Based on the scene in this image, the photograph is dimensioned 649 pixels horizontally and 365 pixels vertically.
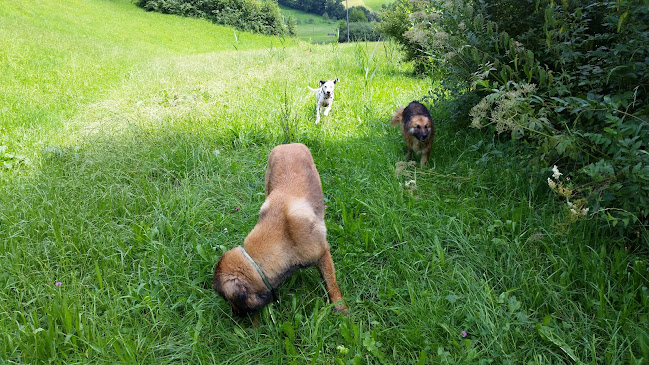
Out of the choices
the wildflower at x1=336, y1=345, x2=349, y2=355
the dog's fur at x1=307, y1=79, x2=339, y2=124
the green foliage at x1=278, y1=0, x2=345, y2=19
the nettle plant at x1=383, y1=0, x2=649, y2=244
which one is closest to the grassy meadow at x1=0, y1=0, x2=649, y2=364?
the wildflower at x1=336, y1=345, x2=349, y2=355

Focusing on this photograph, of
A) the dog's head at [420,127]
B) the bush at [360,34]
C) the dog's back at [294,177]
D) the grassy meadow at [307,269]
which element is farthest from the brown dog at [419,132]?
the bush at [360,34]

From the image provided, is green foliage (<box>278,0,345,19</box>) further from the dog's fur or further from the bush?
the dog's fur

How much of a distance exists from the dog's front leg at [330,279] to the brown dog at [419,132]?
2.34 metres

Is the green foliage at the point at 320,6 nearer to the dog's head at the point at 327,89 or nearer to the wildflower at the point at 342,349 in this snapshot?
the dog's head at the point at 327,89

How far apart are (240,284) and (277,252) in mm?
326

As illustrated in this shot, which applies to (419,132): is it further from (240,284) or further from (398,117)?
(240,284)

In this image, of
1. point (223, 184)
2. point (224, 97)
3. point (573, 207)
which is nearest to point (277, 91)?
point (224, 97)

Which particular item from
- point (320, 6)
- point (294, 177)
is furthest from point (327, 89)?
point (320, 6)

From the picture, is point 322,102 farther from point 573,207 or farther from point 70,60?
point 70,60

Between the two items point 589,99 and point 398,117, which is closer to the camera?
point 589,99

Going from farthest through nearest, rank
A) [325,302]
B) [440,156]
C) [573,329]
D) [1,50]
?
[1,50], [440,156], [325,302], [573,329]

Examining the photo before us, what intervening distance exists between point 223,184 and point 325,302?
208 centimetres

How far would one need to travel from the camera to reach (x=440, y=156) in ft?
15.7

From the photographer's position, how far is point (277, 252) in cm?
257
